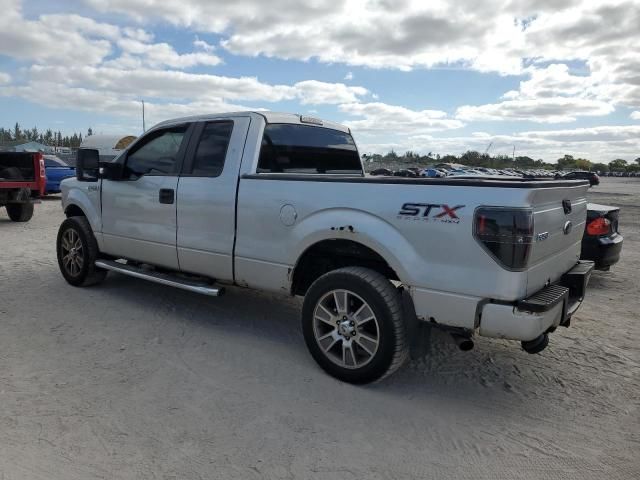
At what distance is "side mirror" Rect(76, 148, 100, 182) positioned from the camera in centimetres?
519

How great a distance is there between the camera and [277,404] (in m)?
3.25

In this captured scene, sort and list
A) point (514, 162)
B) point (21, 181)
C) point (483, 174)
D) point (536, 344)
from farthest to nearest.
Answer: point (514, 162)
point (483, 174)
point (21, 181)
point (536, 344)

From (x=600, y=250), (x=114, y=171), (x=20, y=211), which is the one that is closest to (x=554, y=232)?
(x=600, y=250)

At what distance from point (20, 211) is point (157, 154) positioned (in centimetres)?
839

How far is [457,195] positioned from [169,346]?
8.61 ft

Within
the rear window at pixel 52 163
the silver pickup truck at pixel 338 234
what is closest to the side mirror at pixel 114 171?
the silver pickup truck at pixel 338 234

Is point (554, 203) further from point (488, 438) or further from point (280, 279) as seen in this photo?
point (280, 279)

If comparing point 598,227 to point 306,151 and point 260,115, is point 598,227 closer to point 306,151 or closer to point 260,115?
point 306,151

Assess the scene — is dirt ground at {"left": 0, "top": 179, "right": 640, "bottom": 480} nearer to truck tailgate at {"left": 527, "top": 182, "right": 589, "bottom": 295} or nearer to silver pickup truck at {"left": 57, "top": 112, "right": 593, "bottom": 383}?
silver pickup truck at {"left": 57, "top": 112, "right": 593, "bottom": 383}

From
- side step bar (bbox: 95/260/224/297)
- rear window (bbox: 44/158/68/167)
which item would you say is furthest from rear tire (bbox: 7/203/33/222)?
side step bar (bbox: 95/260/224/297)

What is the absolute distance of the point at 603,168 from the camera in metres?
131

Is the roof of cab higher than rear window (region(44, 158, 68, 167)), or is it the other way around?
the roof of cab

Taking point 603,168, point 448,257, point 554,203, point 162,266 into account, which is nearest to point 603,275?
point 554,203

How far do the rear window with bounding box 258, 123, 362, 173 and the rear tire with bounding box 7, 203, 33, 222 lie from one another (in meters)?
9.16
